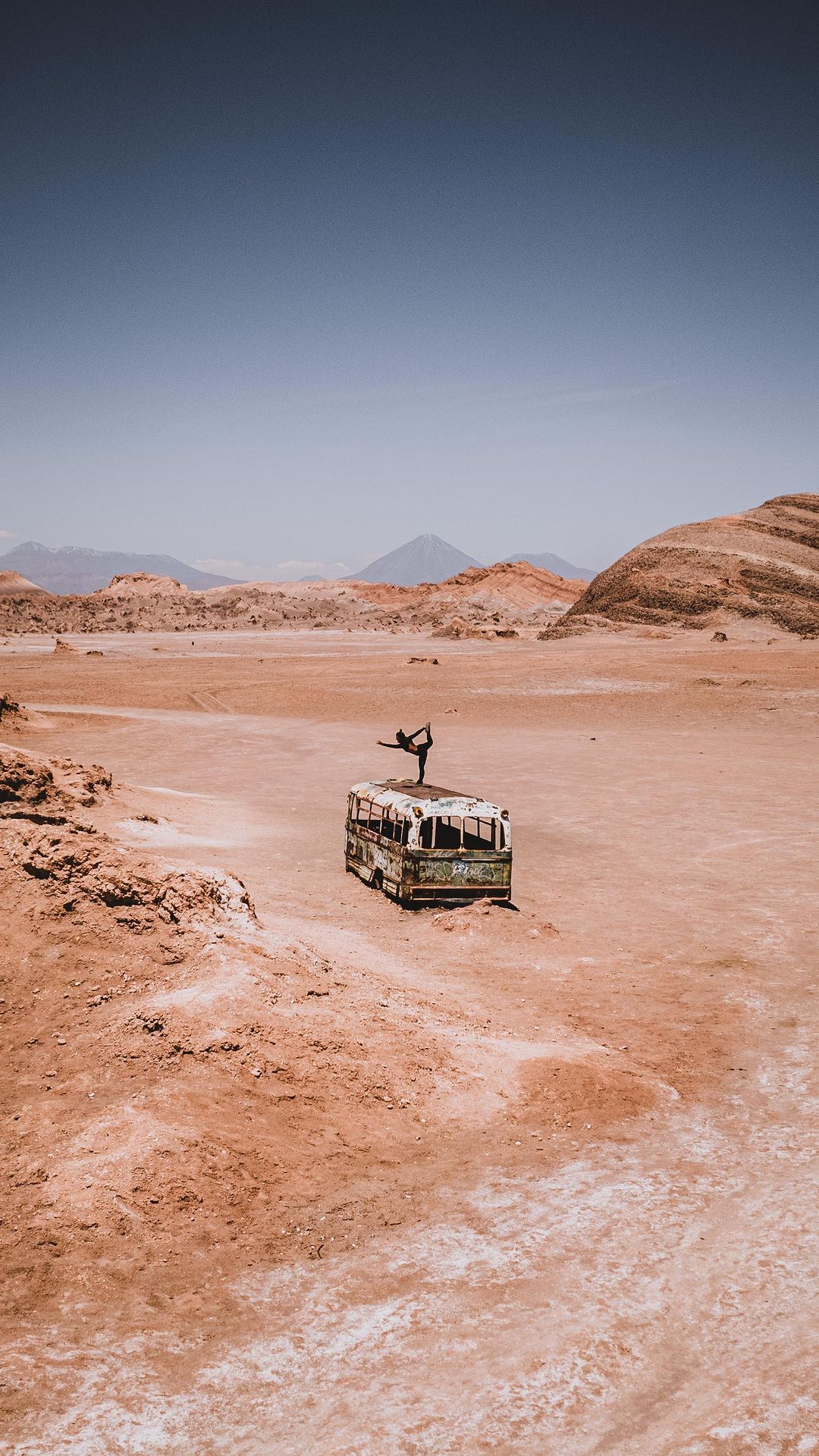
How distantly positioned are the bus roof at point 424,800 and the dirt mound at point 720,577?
66320 millimetres

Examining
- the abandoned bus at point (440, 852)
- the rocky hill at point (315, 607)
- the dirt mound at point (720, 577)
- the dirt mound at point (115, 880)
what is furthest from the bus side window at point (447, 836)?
the rocky hill at point (315, 607)

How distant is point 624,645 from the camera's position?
68.8m

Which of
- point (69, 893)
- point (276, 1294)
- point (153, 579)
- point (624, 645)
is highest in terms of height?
point (153, 579)

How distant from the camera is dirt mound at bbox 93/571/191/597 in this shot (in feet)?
422

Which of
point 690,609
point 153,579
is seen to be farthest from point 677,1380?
point 153,579

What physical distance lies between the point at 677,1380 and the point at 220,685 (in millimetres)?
43323

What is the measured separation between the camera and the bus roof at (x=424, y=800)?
13.5 metres

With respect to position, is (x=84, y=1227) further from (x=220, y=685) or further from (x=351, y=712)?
(x=220, y=685)

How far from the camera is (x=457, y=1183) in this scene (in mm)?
7098

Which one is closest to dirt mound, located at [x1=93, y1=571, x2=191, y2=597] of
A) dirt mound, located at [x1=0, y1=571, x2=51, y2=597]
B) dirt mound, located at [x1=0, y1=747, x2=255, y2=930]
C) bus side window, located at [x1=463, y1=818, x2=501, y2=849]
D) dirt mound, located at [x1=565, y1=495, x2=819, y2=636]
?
dirt mound, located at [x1=0, y1=571, x2=51, y2=597]

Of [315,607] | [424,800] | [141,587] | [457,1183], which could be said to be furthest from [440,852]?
[141,587]

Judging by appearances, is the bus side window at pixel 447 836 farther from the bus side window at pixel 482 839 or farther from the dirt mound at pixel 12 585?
the dirt mound at pixel 12 585

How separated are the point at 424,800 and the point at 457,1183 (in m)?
7.24

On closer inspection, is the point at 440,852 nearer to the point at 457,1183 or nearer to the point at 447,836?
the point at 447,836
